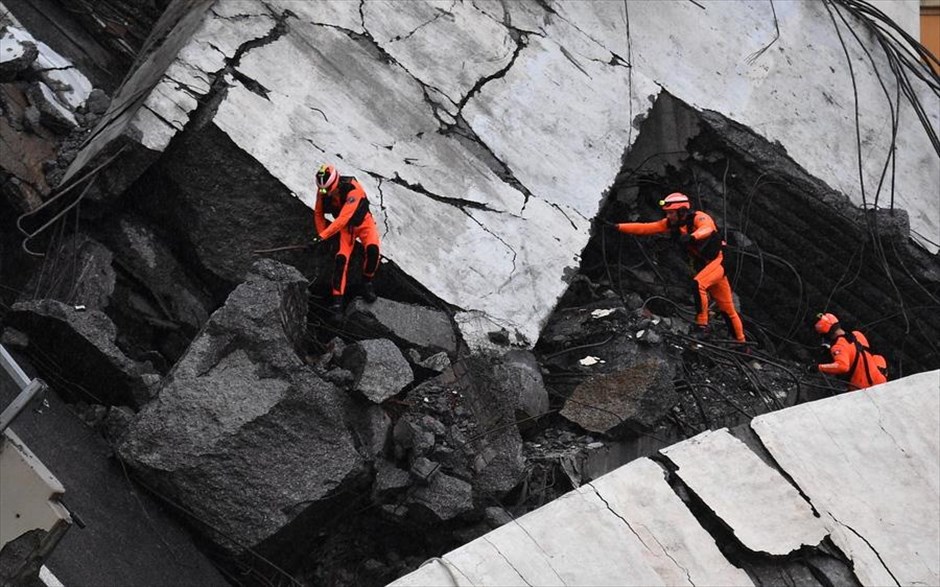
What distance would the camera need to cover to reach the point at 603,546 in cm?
498

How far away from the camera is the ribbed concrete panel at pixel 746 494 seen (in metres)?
5.16

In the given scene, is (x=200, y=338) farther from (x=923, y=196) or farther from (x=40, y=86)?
(x=923, y=196)

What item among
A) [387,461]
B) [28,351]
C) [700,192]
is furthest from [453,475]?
[700,192]

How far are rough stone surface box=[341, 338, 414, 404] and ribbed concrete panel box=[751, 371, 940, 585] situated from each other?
2293mm

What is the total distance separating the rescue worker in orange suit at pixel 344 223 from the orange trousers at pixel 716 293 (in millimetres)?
2697

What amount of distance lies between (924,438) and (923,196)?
15.1ft

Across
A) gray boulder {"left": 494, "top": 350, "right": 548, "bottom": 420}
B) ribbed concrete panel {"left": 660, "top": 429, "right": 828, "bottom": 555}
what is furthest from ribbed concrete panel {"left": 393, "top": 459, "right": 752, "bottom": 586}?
gray boulder {"left": 494, "top": 350, "right": 548, "bottom": 420}

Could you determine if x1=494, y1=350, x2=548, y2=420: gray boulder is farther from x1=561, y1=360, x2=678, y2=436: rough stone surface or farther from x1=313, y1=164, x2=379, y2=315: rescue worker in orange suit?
x1=313, y1=164, x2=379, y2=315: rescue worker in orange suit

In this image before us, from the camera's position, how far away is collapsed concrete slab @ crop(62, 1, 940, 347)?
794 cm

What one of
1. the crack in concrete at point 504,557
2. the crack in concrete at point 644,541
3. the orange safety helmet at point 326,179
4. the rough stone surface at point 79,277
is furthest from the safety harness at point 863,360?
Result: the rough stone surface at point 79,277

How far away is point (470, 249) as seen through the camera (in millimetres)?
8211

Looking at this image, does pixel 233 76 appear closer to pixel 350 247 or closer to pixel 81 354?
pixel 350 247

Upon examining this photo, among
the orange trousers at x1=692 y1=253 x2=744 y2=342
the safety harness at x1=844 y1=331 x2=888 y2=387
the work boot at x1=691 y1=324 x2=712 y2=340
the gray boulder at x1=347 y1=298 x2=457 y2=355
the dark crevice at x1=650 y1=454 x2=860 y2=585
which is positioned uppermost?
the safety harness at x1=844 y1=331 x2=888 y2=387

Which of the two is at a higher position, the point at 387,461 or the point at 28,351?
the point at 387,461
